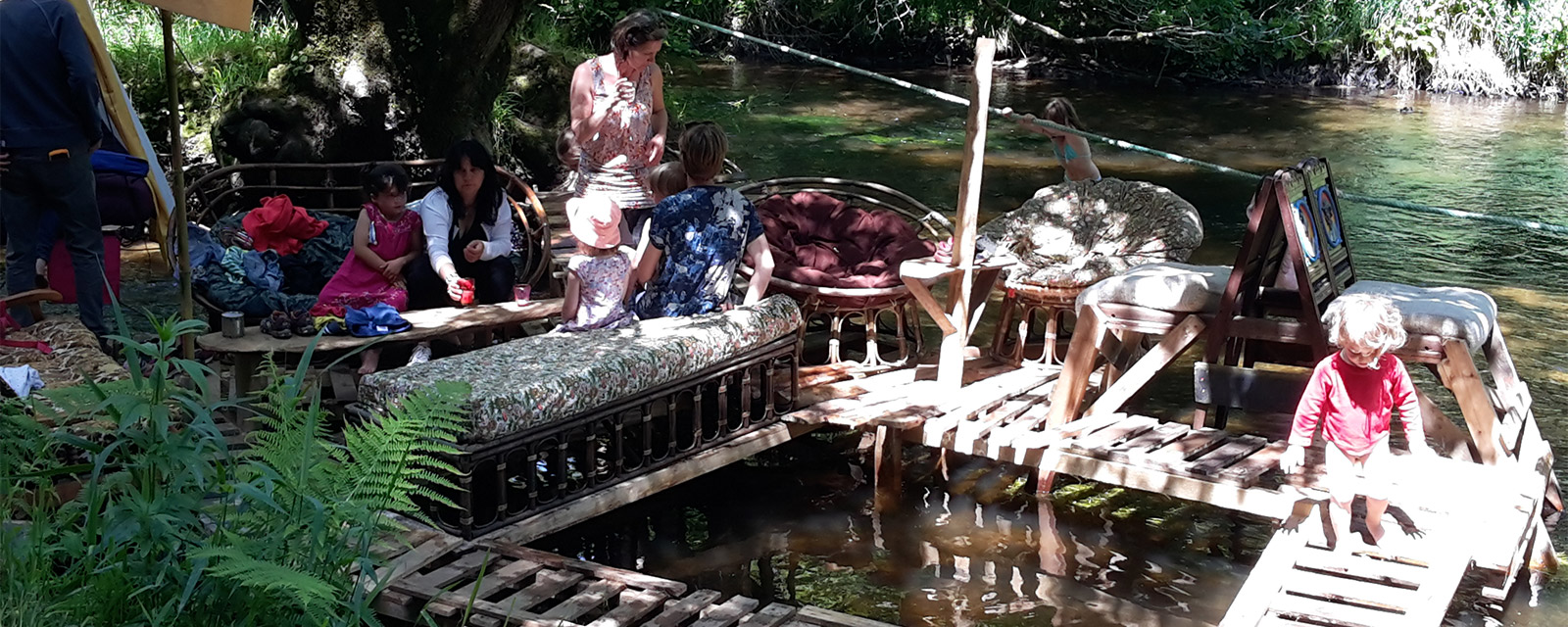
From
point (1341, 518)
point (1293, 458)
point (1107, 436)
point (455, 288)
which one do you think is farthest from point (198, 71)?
point (1341, 518)

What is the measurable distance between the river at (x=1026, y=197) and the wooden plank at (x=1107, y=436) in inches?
14.9

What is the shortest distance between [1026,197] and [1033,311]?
5.93m

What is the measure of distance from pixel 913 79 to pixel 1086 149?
14073 millimetres

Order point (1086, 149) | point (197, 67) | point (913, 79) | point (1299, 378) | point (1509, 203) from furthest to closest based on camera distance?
point (913, 79), point (1509, 203), point (197, 67), point (1086, 149), point (1299, 378)

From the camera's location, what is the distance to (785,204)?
687cm

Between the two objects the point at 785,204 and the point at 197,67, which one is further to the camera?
the point at 197,67

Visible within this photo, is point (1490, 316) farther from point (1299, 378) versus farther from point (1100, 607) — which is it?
point (1100, 607)

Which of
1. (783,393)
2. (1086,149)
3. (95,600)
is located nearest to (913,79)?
(1086,149)

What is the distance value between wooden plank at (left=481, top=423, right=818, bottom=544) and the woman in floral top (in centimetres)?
52

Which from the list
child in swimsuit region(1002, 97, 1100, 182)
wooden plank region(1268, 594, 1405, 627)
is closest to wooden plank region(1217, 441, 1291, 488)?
wooden plank region(1268, 594, 1405, 627)

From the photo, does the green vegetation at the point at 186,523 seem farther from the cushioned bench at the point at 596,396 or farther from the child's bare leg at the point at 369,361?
the child's bare leg at the point at 369,361

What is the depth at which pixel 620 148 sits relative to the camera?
6477mm

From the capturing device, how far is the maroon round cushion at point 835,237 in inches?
257

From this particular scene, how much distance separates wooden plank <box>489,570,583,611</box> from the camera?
13.7 ft
